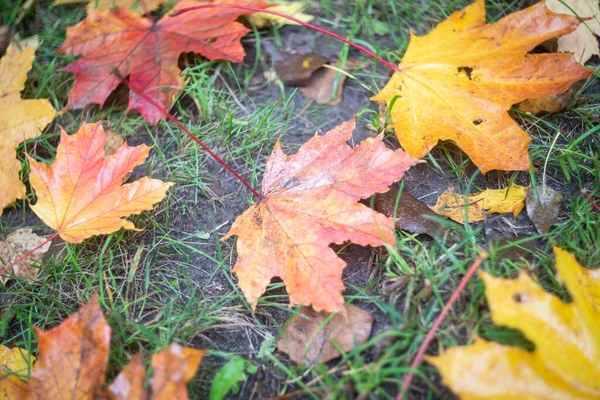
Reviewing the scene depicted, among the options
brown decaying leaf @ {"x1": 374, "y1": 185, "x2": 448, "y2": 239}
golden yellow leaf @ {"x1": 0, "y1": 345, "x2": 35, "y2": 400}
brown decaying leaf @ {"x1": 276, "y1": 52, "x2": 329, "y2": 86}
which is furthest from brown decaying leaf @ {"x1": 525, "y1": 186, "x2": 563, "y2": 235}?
golden yellow leaf @ {"x1": 0, "y1": 345, "x2": 35, "y2": 400}

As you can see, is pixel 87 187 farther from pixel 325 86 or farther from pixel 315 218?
pixel 325 86

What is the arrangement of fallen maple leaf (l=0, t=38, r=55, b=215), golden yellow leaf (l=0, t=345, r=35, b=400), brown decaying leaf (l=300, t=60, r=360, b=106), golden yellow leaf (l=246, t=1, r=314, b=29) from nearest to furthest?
golden yellow leaf (l=0, t=345, r=35, b=400)
fallen maple leaf (l=0, t=38, r=55, b=215)
brown decaying leaf (l=300, t=60, r=360, b=106)
golden yellow leaf (l=246, t=1, r=314, b=29)

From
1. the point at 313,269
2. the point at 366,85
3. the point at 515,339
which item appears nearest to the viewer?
the point at 515,339

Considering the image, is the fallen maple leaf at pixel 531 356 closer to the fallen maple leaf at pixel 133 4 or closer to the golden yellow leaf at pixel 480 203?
the golden yellow leaf at pixel 480 203

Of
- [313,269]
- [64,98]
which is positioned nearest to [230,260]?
[313,269]

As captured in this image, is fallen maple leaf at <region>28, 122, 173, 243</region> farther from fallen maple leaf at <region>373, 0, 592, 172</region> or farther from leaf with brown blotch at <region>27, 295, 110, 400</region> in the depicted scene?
fallen maple leaf at <region>373, 0, 592, 172</region>

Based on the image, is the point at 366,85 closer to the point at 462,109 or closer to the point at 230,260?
the point at 462,109

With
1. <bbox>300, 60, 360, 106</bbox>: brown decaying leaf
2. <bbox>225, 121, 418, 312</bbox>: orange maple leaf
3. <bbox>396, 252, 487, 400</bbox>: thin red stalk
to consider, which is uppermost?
<bbox>300, 60, 360, 106</bbox>: brown decaying leaf
